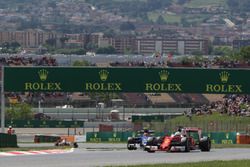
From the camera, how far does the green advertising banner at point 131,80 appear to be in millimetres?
65312

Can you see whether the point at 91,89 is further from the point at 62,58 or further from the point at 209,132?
the point at 62,58

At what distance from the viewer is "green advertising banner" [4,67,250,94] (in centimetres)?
6531

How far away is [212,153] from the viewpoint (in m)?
41.5

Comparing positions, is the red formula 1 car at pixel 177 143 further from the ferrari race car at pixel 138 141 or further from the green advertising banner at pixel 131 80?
the green advertising banner at pixel 131 80

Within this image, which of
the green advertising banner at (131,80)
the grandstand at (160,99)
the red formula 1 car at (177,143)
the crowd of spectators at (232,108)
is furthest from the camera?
the grandstand at (160,99)

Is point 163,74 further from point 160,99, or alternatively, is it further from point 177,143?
point 160,99

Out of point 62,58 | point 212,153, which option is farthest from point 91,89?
point 62,58

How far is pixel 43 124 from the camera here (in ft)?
279

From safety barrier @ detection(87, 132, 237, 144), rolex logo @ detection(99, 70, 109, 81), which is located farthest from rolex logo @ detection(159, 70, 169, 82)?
safety barrier @ detection(87, 132, 237, 144)

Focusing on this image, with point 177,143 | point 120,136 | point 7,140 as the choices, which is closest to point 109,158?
point 177,143

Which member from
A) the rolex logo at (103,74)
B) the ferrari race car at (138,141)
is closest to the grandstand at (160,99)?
the rolex logo at (103,74)

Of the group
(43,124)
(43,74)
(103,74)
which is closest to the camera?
(43,74)

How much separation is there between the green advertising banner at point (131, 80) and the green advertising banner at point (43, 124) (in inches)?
692

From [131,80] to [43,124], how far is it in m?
20.6
